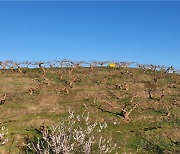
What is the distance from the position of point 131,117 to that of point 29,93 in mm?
19779

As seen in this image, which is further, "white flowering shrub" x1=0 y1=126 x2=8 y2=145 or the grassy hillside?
the grassy hillside

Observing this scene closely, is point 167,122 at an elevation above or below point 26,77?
below

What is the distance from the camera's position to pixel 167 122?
46250 millimetres

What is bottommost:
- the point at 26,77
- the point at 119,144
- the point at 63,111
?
the point at 119,144

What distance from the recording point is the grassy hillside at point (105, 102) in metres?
40.5

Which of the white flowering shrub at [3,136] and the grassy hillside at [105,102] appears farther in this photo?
the grassy hillside at [105,102]

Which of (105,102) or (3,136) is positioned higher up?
(105,102)

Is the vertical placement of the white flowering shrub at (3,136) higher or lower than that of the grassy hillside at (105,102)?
lower

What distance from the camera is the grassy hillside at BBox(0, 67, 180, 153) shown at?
4047 cm

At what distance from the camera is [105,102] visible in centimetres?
5191

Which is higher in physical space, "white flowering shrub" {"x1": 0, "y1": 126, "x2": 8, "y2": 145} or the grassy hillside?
the grassy hillside

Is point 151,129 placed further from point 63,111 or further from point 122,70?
point 122,70

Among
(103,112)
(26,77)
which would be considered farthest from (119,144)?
(26,77)

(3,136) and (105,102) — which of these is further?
(105,102)
